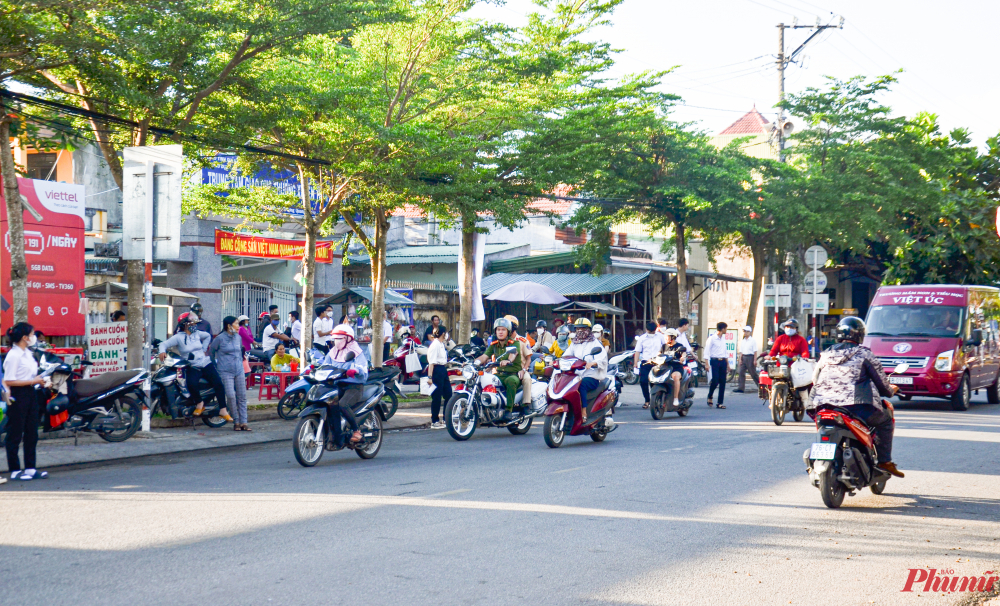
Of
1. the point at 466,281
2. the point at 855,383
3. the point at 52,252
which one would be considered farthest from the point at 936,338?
the point at 52,252

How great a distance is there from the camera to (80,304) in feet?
63.9

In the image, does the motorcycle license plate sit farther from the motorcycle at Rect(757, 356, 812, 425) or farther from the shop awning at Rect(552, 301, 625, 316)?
the shop awning at Rect(552, 301, 625, 316)

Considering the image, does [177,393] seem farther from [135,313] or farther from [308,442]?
[308,442]

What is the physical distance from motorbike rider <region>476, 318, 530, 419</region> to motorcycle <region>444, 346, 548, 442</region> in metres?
0.08

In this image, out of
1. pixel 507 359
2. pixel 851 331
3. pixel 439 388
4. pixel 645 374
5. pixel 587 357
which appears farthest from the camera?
pixel 645 374

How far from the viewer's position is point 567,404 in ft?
40.4

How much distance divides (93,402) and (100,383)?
0.86 feet

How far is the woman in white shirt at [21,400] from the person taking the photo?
30.2 feet

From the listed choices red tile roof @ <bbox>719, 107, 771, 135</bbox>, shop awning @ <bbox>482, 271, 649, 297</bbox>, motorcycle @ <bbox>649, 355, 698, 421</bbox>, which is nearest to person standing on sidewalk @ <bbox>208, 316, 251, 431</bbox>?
motorcycle @ <bbox>649, 355, 698, 421</bbox>

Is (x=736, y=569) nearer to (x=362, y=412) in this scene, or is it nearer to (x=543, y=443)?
(x=362, y=412)

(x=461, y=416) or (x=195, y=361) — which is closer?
(x=461, y=416)

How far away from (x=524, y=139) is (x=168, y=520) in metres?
12.7

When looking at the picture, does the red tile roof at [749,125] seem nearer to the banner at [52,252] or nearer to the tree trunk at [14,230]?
the banner at [52,252]

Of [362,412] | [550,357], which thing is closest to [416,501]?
[362,412]
